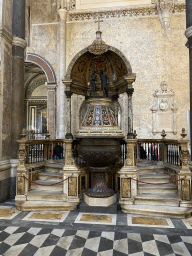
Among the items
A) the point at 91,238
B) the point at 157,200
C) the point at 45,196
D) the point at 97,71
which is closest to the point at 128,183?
the point at 157,200

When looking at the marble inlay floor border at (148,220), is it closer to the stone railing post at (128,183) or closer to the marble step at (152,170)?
the stone railing post at (128,183)

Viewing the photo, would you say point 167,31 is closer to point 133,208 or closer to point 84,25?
point 84,25

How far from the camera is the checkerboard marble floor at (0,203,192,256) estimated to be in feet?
10.0

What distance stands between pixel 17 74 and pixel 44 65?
5330 mm

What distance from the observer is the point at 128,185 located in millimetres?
4914

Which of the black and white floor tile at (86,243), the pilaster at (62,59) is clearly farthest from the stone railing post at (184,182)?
the pilaster at (62,59)

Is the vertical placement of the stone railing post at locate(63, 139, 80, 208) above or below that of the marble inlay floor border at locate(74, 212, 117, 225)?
above

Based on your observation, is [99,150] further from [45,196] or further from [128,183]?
[45,196]

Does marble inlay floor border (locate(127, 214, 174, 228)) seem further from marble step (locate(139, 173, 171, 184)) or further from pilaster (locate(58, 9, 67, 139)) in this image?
pilaster (locate(58, 9, 67, 139))

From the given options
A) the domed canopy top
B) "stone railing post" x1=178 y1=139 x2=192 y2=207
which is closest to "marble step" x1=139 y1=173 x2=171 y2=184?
"stone railing post" x1=178 y1=139 x2=192 y2=207

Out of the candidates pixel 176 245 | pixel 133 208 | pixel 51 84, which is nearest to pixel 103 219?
pixel 133 208

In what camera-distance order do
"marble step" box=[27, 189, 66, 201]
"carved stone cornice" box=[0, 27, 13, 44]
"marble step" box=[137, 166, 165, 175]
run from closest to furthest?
"marble step" box=[27, 189, 66, 201] → "carved stone cornice" box=[0, 27, 13, 44] → "marble step" box=[137, 166, 165, 175]

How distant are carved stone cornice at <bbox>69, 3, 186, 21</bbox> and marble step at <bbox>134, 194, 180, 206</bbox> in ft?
30.9

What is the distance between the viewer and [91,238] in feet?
11.3
